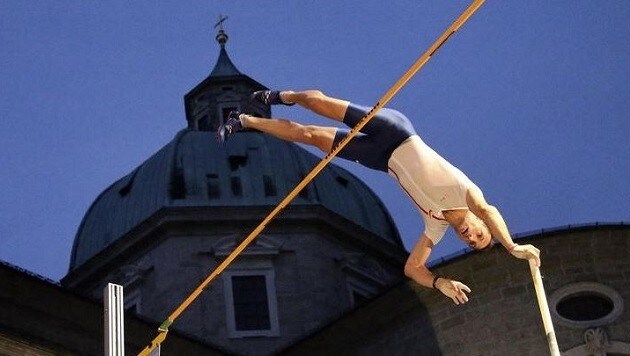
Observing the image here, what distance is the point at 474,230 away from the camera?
47.8 ft

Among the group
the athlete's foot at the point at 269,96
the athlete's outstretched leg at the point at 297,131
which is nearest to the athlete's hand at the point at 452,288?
the athlete's outstretched leg at the point at 297,131

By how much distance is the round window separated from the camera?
29.9m

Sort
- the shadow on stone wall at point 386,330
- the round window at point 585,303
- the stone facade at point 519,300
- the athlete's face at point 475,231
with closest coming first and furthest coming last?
the athlete's face at point 475,231, the stone facade at point 519,300, the round window at point 585,303, the shadow on stone wall at point 386,330

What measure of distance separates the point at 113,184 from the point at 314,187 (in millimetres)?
5613

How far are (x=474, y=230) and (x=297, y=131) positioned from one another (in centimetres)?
176

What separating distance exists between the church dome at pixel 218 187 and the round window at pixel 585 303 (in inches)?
418

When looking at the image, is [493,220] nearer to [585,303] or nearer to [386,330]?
[585,303]

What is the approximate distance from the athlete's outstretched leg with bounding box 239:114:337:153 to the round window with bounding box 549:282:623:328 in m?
15.2

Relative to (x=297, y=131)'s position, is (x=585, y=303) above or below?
above

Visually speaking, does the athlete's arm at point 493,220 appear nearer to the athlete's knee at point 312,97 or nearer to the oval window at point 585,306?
the athlete's knee at point 312,97

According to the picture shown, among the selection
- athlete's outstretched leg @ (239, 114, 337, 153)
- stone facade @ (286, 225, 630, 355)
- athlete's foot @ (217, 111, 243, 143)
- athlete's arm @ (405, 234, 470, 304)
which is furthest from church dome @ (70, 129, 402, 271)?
athlete's arm @ (405, 234, 470, 304)

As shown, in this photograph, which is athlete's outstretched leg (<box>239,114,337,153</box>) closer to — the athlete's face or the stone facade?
the athlete's face

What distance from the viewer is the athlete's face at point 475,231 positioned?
14562 millimetres

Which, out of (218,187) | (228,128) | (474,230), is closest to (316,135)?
(228,128)
